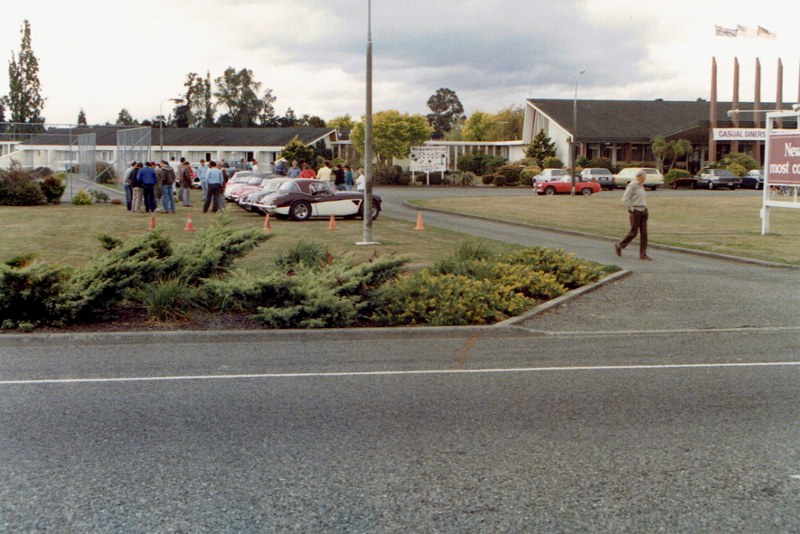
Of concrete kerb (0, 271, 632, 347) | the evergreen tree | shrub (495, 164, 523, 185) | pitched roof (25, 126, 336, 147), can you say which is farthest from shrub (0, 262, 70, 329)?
pitched roof (25, 126, 336, 147)

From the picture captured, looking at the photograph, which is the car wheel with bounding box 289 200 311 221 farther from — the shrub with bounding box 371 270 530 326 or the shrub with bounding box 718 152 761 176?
→ the shrub with bounding box 718 152 761 176

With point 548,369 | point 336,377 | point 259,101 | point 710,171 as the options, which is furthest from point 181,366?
point 259,101

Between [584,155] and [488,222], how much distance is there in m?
48.6

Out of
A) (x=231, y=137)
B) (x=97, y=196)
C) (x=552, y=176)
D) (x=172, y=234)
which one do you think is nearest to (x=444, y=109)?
(x=231, y=137)

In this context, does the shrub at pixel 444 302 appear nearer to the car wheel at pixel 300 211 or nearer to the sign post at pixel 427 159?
the car wheel at pixel 300 211

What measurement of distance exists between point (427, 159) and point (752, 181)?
2281 centimetres

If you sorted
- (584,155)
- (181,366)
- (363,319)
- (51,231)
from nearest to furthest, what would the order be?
1. (181,366)
2. (363,319)
3. (51,231)
4. (584,155)

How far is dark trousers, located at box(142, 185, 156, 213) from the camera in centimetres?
3055

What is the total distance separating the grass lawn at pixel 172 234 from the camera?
19422 millimetres

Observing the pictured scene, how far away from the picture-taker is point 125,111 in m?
154

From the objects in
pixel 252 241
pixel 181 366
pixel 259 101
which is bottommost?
pixel 181 366

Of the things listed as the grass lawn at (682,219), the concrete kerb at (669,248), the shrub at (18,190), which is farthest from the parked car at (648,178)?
the shrub at (18,190)

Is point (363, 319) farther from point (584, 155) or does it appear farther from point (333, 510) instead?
point (584, 155)

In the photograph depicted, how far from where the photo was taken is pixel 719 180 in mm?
62719
